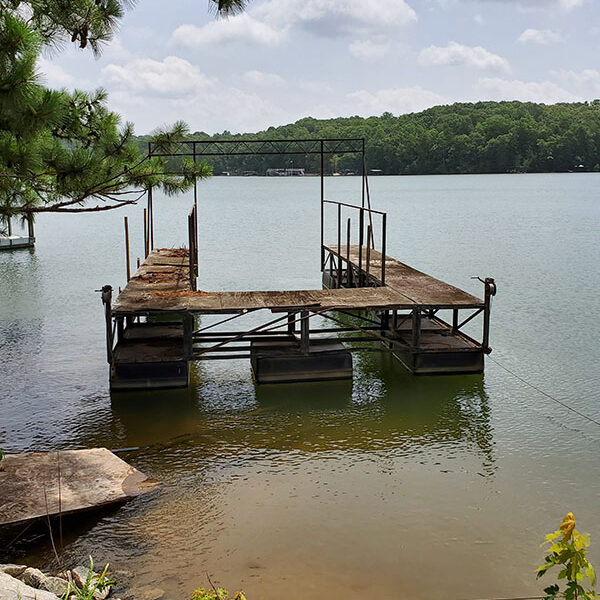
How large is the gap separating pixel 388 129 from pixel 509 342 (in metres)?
97.2

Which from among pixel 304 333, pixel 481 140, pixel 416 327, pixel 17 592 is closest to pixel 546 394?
pixel 416 327

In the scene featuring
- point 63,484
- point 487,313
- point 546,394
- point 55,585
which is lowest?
point 546,394

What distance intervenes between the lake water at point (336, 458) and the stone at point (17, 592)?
1.44m

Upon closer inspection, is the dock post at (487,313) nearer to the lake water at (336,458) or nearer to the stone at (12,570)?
the lake water at (336,458)

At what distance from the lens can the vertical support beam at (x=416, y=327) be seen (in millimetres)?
13688

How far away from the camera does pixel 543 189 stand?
86.1m

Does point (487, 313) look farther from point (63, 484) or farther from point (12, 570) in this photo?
point (12, 570)

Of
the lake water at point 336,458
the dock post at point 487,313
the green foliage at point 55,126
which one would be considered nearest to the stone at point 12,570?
the lake water at point 336,458

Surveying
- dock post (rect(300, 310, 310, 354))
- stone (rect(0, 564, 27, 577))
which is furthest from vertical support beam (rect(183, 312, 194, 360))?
stone (rect(0, 564, 27, 577))

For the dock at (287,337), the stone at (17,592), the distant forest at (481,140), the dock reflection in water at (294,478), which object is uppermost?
the distant forest at (481,140)

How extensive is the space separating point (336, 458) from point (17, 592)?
18.2 ft

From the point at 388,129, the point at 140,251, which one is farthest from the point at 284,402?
the point at 388,129

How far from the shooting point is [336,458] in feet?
34.9

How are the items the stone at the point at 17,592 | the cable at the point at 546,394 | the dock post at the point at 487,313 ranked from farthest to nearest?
1. the dock post at the point at 487,313
2. the cable at the point at 546,394
3. the stone at the point at 17,592
